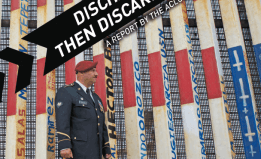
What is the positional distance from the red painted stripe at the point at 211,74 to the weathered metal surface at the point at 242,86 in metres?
0.34

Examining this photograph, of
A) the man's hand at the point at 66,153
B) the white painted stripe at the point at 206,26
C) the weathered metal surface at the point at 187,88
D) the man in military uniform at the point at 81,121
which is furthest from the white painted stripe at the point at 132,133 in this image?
the man's hand at the point at 66,153

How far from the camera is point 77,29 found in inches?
221

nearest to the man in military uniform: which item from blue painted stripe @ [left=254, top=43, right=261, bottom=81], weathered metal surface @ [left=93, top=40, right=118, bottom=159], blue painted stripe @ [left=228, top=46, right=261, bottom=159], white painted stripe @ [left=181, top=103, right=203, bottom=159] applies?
weathered metal surface @ [left=93, top=40, right=118, bottom=159]

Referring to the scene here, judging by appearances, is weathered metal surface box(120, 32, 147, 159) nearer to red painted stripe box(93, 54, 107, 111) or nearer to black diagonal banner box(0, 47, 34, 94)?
red painted stripe box(93, 54, 107, 111)

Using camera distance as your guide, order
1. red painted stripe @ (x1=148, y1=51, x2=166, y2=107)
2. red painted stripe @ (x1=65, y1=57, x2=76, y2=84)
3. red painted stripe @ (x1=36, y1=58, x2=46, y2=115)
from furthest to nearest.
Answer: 1. red painted stripe @ (x1=148, y1=51, x2=166, y2=107)
2. red painted stripe @ (x1=65, y1=57, x2=76, y2=84)
3. red painted stripe @ (x1=36, y1=58, x2=46, y2=115)

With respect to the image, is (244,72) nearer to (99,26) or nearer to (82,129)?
(99,26)

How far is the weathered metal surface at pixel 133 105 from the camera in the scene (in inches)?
225

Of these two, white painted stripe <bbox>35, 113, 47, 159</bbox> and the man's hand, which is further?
white painted stripe <bbox>35, 113, 47, 159</bbox>

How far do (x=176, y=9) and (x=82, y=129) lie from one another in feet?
12.4

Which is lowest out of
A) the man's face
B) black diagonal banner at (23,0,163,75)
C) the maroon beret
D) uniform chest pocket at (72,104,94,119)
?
uniform chest pocket at (72,104,94,119)

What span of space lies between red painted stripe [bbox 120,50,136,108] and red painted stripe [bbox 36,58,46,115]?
151 cm

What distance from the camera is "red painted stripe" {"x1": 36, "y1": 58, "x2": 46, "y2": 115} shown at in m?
5.66

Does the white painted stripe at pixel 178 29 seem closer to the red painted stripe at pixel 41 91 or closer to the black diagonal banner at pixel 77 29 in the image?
the black diagonal banner at pixel 77 29

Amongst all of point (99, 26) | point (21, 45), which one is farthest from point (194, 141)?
point (21, 45)
